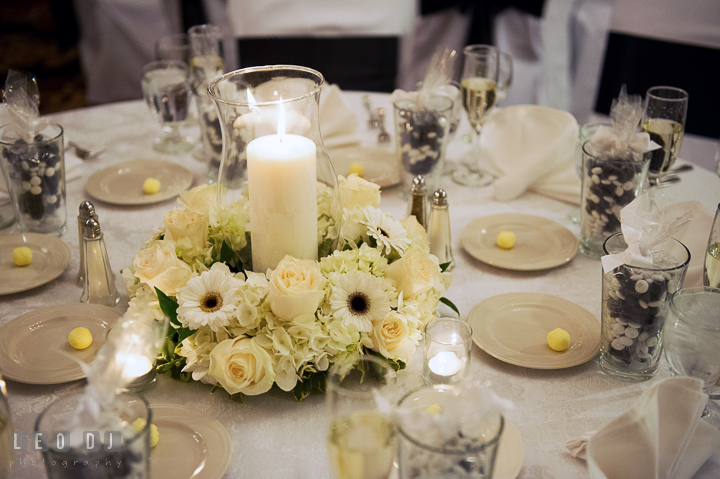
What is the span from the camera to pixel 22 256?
1.18 meters

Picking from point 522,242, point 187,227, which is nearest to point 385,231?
point 187,227

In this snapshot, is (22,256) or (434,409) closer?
(434,409)

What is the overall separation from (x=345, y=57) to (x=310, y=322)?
9.59 feet

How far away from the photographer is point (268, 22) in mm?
3365

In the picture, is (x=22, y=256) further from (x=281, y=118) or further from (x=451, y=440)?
(x=451, y=440)

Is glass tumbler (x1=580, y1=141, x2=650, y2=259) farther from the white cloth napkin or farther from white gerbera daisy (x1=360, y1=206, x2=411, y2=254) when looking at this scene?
white gerbera daisy (x1=360, y1=206, x2=411, y2=254)

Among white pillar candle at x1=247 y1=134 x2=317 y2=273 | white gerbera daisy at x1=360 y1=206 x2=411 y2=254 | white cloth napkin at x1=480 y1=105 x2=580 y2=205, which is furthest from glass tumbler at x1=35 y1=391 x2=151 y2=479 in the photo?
white cloth napkin at x1=480 y1=105 x2=580 y2=205

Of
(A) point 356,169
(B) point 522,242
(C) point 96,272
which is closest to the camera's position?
(C) point 96,272

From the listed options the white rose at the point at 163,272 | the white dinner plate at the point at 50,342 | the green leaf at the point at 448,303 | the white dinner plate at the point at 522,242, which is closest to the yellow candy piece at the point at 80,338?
the white dinner plate at the point at 50,342

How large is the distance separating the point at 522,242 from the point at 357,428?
2.60ft

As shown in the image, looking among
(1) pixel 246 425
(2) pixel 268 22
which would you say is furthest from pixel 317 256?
(2) pixel 268 22

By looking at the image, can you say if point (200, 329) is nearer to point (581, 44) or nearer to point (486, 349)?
point (486, 349)

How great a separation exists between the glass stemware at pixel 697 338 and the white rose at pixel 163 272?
69cm

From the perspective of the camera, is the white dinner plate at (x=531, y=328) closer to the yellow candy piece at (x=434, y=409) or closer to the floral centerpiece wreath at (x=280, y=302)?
the floral centerpiece wreath at (x=280, y=302)
